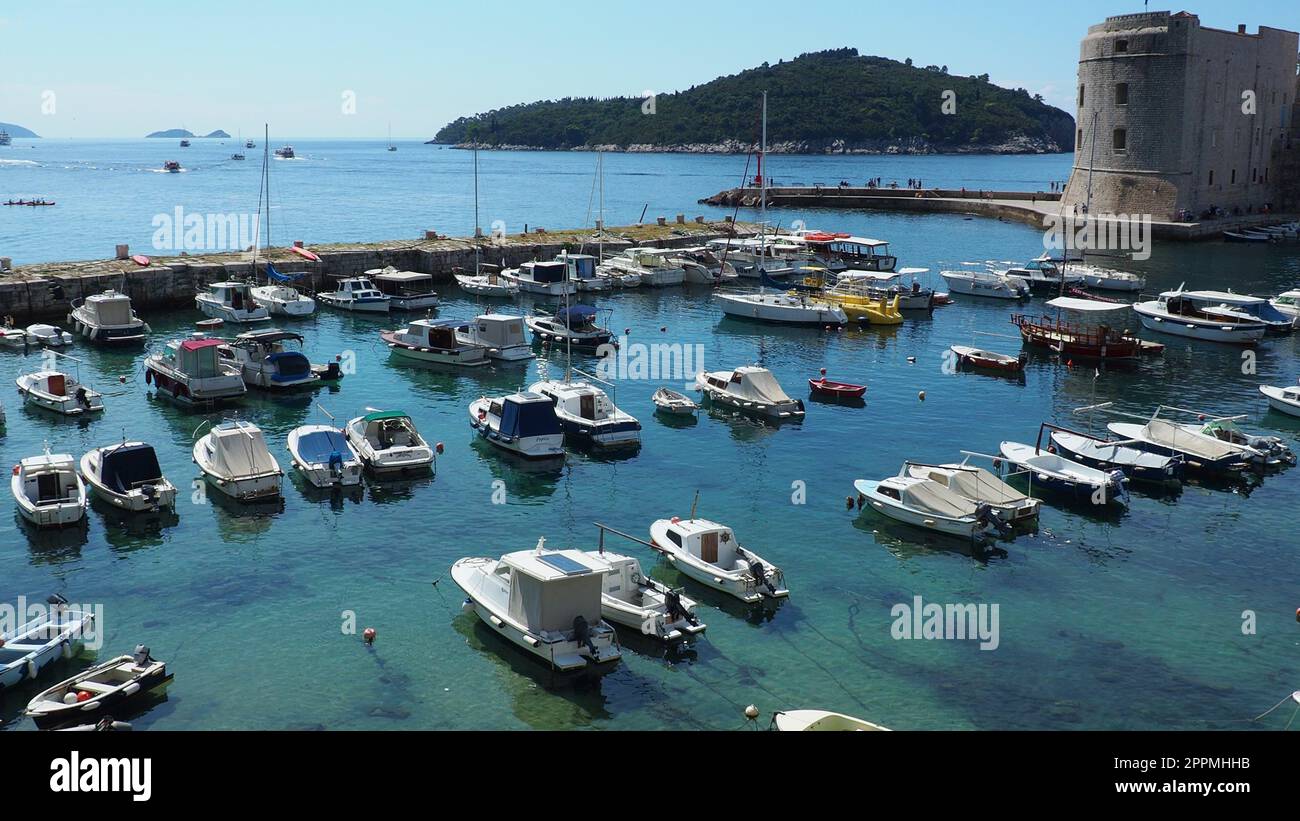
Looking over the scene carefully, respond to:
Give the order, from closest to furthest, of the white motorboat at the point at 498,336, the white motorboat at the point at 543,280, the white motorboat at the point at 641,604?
the white motorboat at the point at 641,604 < the white motorboat at the point at 498,336 < the white motorboat at the point at 543,280

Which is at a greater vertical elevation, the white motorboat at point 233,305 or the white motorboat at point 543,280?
the white motorboat at point 543,280

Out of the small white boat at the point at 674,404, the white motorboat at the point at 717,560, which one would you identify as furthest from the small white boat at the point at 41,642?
the small white boat at the point at 674,404

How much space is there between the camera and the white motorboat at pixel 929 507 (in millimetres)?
27750

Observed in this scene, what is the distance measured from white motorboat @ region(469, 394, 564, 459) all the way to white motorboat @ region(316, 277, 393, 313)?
27536 millimetres

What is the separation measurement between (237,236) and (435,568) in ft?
316

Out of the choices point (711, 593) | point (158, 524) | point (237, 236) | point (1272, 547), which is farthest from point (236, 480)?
point (237, 236)

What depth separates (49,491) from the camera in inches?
1107

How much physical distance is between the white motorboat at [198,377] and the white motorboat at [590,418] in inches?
466

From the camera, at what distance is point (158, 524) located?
28.2 metres

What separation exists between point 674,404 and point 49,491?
20.4m

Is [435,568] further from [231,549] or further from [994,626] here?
[994,626]

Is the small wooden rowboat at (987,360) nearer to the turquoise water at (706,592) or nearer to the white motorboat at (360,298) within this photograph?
the turquoise water at (706,592)

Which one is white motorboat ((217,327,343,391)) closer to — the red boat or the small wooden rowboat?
the red boat

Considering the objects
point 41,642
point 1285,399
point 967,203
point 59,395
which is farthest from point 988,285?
point 41,642
